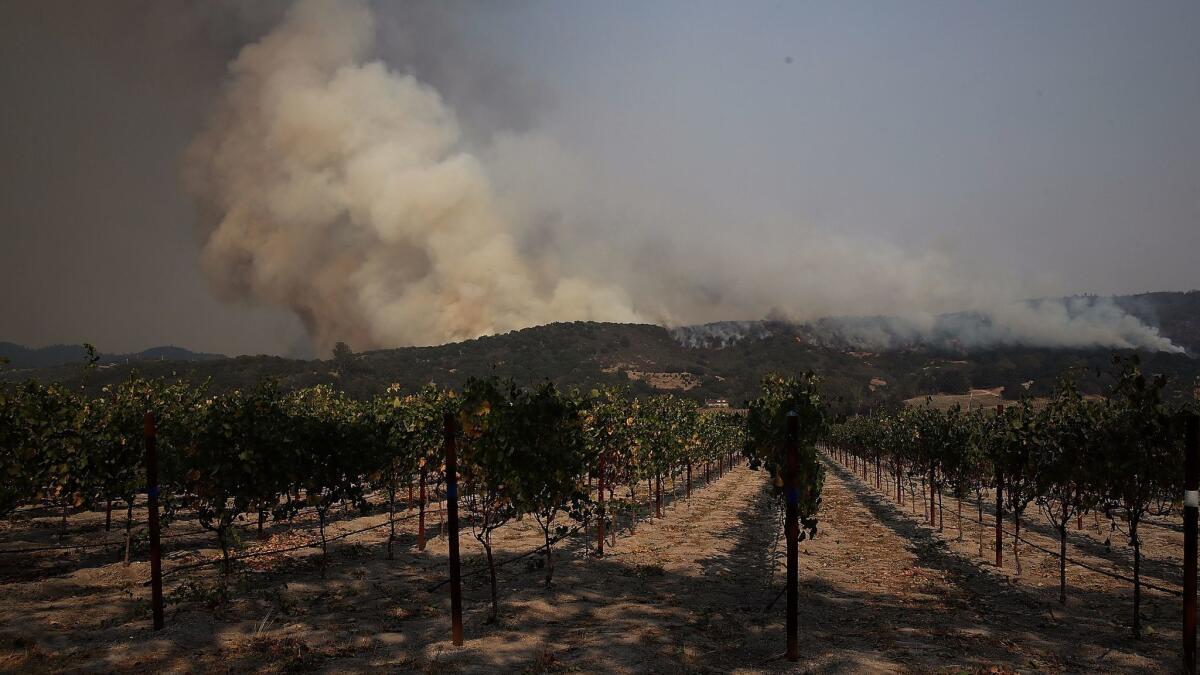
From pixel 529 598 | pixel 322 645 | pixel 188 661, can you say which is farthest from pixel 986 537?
pixel 188 661

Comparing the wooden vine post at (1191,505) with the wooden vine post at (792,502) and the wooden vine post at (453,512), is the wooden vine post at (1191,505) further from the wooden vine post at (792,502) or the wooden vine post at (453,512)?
the wooden vine post at (453,512)

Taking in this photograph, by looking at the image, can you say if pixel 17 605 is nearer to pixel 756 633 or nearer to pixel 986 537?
pixel 756 633

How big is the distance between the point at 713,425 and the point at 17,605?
6012 centimetres

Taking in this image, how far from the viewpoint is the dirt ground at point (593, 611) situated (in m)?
12.6

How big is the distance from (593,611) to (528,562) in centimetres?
649

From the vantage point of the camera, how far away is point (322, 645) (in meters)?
13.6

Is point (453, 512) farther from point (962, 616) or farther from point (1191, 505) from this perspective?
point (962, 616)

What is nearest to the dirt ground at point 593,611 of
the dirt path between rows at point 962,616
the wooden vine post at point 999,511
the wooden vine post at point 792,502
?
the dirt path between rows at point 962,616

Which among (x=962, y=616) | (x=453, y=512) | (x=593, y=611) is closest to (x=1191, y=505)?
(x=962, y=616)

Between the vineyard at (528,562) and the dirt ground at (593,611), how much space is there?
10cm

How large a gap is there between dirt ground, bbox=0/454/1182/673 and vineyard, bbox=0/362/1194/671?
0.10 meters

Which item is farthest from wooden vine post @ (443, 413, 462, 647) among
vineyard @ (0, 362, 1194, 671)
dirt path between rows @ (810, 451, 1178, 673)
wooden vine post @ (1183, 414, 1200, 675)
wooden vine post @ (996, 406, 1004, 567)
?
wooden vine post @ (996, 406, 1004, 567)

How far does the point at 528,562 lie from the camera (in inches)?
888

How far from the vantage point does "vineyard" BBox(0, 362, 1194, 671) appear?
12.9m
